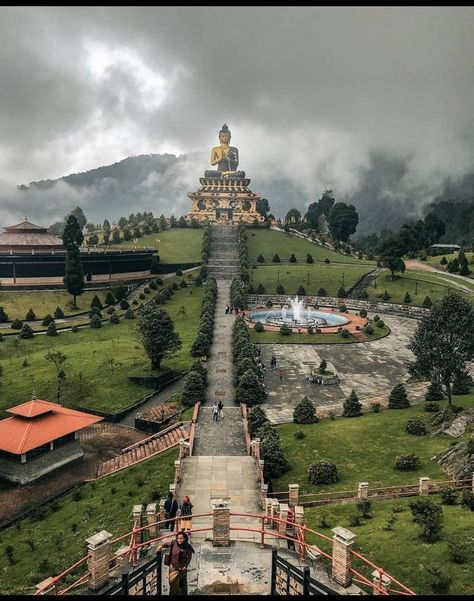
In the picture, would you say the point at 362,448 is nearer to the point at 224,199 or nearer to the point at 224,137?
the point at 224,199

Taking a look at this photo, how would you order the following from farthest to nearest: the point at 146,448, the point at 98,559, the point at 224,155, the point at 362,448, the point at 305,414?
the point at 224,155 < the point at 305,414 < the point at 146,448 < the point at 362,448 < the point at 98,559

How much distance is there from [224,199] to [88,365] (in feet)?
316

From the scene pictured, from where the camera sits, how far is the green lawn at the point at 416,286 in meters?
73.2

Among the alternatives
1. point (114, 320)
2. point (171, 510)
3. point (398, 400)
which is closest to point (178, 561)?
point (171, 510)

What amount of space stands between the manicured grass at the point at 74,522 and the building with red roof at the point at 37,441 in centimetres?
335

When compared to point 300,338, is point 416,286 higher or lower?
higher

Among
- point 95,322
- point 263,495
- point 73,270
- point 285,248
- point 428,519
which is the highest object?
point 285,248

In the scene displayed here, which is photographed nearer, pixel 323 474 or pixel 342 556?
pixel 342 556

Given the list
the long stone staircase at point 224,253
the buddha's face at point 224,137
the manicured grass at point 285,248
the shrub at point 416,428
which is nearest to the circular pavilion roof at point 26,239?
the long stone staircase at point 224,253

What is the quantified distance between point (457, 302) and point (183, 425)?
20.0 metres

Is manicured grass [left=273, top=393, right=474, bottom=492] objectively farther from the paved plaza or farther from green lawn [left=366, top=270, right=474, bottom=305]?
green lawn [left=366, top=270, right=474, bottom=305]

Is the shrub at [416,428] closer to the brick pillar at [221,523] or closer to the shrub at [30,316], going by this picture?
the brick pillar at [221,523]

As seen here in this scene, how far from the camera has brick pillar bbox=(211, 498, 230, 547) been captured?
16734 millimetres

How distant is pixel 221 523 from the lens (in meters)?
16.9
